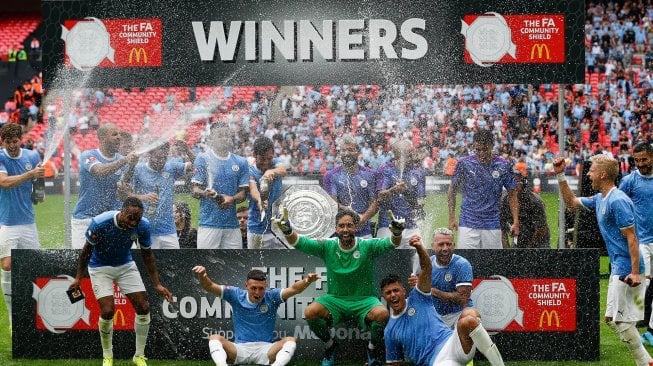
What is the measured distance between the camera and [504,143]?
973 cm

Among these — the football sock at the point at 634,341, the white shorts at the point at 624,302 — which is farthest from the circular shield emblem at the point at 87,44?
the football sock at the point at 634,341

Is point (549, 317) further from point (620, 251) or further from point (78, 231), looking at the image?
point (78, 231)

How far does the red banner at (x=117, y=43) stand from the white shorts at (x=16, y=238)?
1856 mm

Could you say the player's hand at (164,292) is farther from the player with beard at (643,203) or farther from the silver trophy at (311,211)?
the player with beard at (643,203)

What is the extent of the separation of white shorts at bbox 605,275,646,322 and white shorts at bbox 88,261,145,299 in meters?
4.03

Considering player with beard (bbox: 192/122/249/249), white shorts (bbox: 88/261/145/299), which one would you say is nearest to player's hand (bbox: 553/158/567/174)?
player with beard (bbox: 192/122/249/249)

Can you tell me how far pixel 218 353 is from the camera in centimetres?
800

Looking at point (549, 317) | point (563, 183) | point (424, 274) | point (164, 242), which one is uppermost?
point (563, 183)

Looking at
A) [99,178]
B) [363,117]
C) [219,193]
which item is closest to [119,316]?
[99,178]

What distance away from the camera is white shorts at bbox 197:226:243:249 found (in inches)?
380

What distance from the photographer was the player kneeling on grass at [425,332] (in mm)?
7145

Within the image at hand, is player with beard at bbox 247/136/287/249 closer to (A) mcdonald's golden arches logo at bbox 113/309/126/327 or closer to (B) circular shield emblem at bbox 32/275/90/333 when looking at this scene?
(A) mcdonald's golden arches logo at bbox 113/309/126/327

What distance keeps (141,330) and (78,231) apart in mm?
1533

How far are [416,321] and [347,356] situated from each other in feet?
5.32
